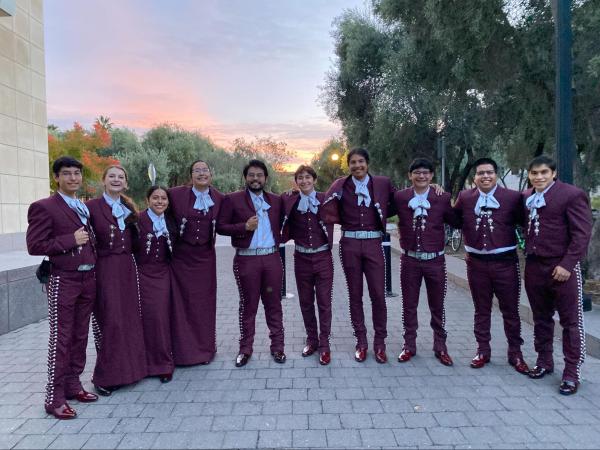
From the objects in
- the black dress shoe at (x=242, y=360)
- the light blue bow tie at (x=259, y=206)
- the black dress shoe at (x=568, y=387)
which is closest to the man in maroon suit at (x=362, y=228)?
the light blue bow tie at (x=259, y=206)

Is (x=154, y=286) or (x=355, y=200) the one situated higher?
(x=355, y=200)

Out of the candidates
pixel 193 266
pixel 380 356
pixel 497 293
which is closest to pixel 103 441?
pixel 193 266

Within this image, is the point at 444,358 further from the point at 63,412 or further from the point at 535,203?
the point at 63,412

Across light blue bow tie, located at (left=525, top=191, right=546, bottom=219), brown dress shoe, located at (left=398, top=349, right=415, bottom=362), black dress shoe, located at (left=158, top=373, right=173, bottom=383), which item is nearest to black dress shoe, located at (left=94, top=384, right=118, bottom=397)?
black dress shoe, located at (left=158, top=373, right=173, bottom=383)

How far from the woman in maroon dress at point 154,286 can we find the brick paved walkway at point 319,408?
213mm

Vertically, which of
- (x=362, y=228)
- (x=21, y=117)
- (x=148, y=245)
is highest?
(x=21, y=117)

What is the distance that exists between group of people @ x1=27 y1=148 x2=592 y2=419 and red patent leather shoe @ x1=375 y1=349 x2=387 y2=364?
0.02 metres

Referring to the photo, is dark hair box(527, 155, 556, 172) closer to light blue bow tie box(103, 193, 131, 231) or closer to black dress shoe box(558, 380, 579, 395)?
black dress shoe box(558, 380, 579, 395)

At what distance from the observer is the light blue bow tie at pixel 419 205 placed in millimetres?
4621

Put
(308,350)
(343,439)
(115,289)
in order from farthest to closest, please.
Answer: (308,350)
(115,289)
(343,439)

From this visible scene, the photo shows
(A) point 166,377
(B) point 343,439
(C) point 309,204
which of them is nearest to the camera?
(B) point 343,439

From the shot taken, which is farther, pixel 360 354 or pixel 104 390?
pixel 360 354

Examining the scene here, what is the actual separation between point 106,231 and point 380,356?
2.96 meters

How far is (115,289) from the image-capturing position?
13.1 ft
